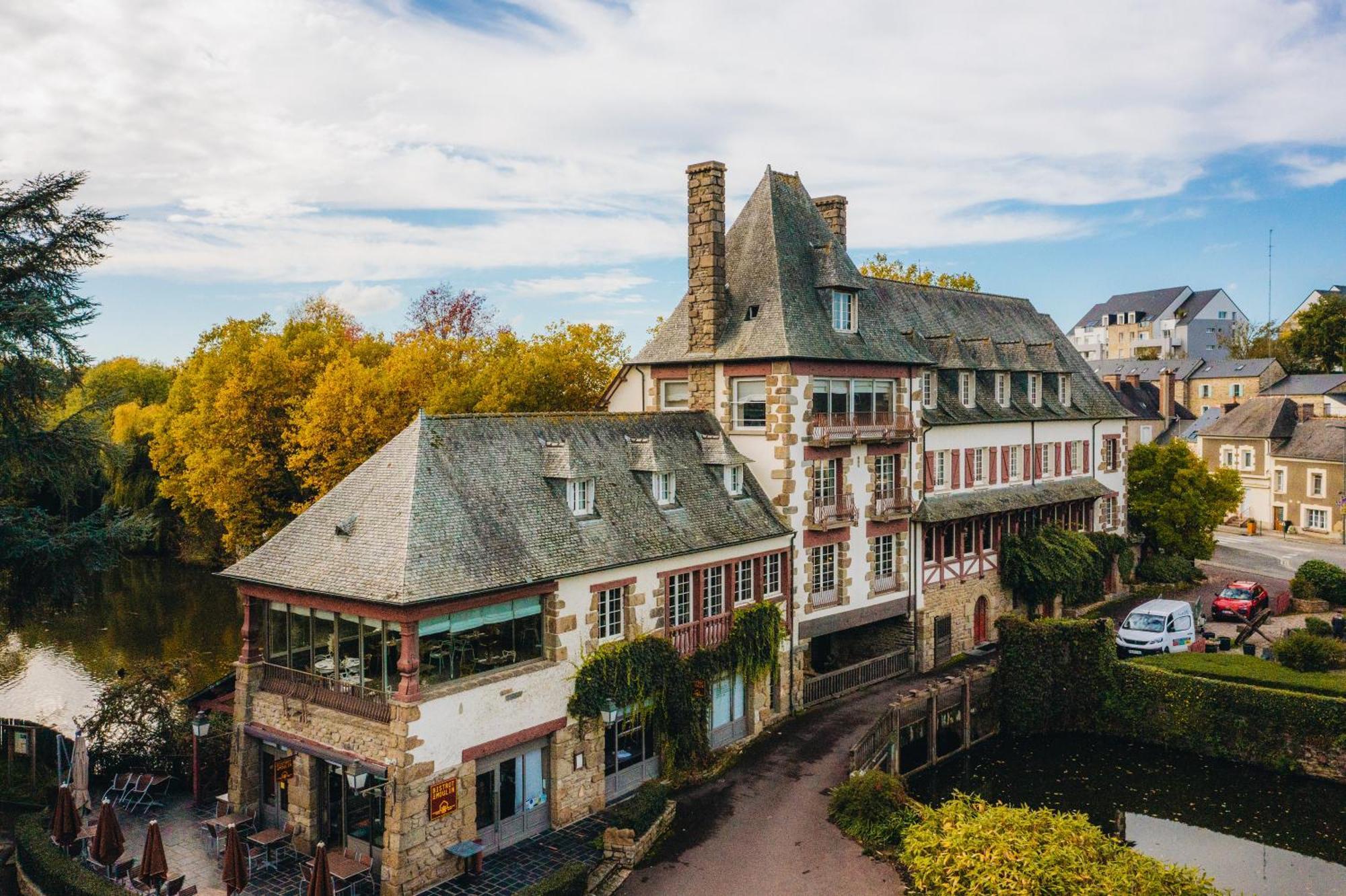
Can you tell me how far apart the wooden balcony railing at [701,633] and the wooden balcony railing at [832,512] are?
4.66 meters

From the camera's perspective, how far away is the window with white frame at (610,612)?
21500mm

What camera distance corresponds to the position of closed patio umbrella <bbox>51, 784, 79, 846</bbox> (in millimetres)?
18641

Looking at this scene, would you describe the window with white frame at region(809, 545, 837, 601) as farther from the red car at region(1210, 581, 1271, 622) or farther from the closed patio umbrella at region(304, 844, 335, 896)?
the red car at region(1210, 581, 1271, 622)

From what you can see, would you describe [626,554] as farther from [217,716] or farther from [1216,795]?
[1216,795]

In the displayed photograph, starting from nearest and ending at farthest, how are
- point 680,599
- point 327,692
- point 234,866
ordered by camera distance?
point 234,866, point 327,692, point 680,599

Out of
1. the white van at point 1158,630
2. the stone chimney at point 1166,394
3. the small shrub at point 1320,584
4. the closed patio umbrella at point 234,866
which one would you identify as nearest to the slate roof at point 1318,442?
the stone chimney at point 1166,394

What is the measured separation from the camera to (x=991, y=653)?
3434cm

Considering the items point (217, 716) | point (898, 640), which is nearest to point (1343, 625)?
point (898, 640)

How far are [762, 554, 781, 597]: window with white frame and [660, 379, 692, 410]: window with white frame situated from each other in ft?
18.2

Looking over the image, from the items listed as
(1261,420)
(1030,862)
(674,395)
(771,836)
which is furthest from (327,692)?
(1261,420)

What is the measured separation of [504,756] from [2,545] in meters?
12.0

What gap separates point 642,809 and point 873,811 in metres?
4.78

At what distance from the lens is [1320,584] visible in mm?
40531

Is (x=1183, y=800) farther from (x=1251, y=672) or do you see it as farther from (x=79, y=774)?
(x=79, y=774)
